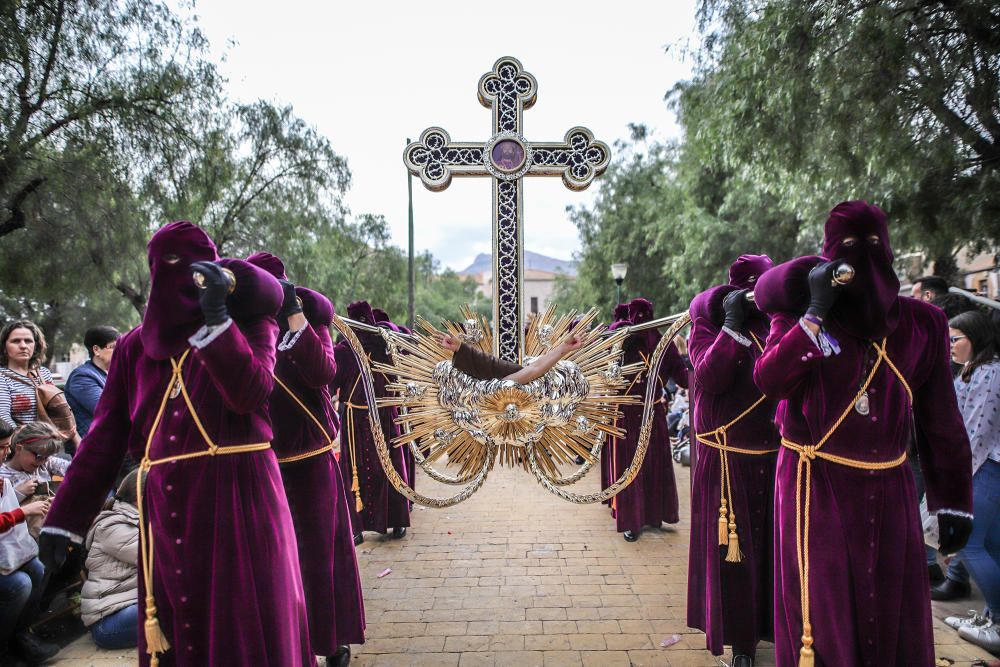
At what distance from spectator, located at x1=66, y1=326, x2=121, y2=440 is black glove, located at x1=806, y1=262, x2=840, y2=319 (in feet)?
→ 16.1

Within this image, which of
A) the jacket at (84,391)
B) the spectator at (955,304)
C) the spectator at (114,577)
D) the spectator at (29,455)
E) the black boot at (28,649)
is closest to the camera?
the black boot at (28,649)

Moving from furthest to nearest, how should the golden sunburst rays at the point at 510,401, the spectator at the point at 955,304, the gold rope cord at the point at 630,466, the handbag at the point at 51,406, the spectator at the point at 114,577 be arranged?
the handbag at the point at 51,406 → the spectator at the point at 955,304 → the spectator at the point at 114,577 → the gold rope cord at the point at 630,466 → the golden sunburst rays at the point at 510,401

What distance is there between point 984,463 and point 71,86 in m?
13.4

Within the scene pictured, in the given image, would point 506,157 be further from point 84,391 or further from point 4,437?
point 84,391

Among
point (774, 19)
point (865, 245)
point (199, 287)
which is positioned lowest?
point (199, 287)

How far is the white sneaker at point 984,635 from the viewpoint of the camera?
12.4 ft

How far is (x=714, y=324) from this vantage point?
3801 mm

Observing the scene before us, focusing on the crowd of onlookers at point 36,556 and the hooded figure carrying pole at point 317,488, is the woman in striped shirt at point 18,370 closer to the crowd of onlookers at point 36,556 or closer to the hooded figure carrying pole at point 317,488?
the crowd of onlookers at point 36,556

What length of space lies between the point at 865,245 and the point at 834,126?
21.5 feet

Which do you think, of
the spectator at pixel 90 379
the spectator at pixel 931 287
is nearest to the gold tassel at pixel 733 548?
the spectator at pixel 931 287

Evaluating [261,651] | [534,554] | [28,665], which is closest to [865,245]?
[261,651]

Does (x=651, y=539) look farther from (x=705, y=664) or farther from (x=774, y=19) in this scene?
(x=774, y=19)

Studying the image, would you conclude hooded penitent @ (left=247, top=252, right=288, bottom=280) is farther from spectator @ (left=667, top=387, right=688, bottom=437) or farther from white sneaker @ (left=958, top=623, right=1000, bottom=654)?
spectator @ (left=667, top=387, right=688, bottom=437)

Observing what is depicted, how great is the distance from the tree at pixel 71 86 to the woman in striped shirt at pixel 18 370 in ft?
21.8
